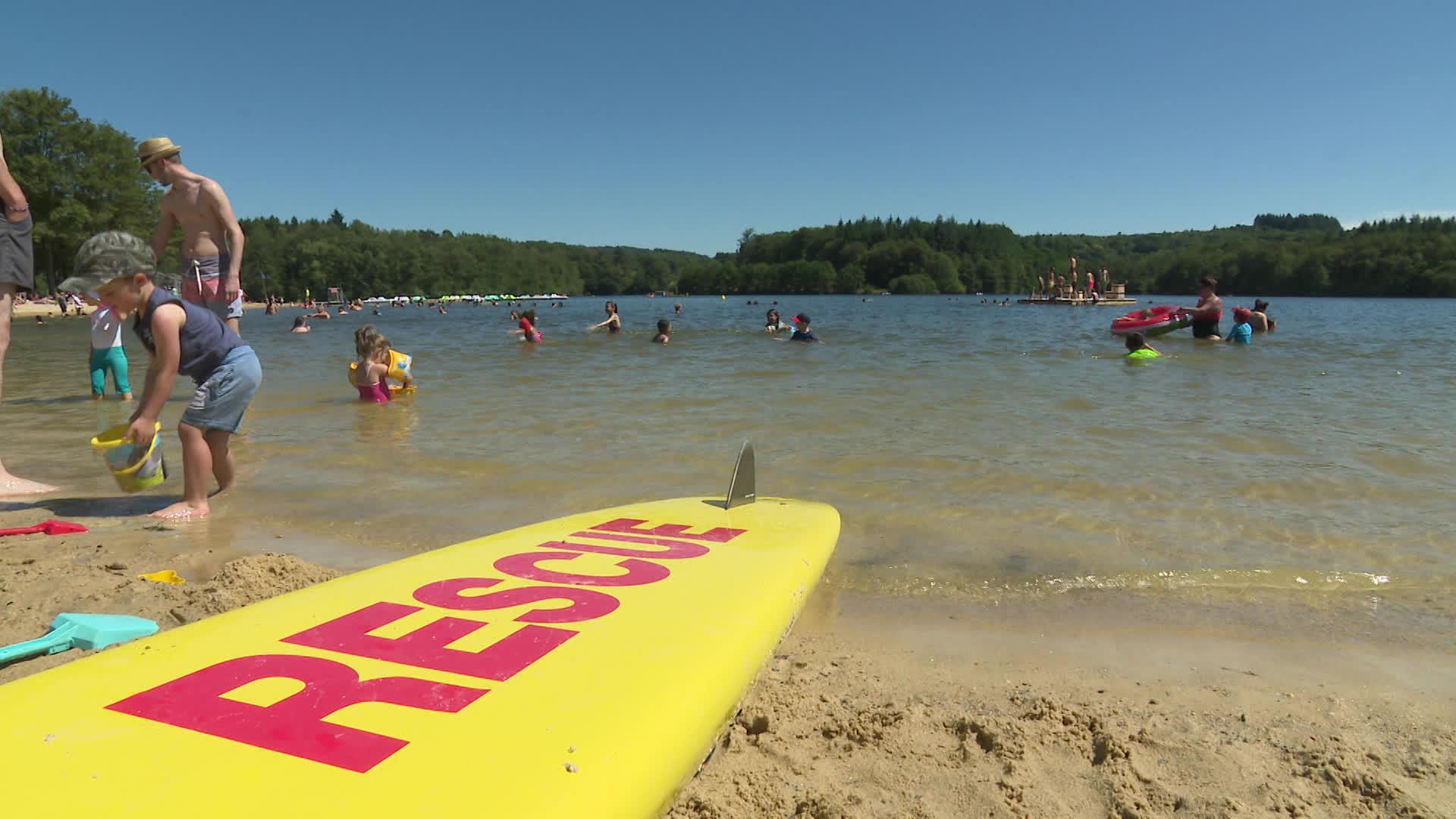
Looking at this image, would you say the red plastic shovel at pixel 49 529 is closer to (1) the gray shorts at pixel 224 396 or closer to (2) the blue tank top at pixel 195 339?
(1) the gray shorts at pixel 224 396

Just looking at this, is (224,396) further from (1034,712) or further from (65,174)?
(65,174)

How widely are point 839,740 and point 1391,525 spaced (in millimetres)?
3711

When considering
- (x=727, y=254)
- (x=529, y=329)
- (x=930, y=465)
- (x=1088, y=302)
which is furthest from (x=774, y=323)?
(x=727, y=254)

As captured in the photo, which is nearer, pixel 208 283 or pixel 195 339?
pixel 195 339

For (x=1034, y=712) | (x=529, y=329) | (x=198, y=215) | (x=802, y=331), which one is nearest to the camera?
(x=1034, y=712)

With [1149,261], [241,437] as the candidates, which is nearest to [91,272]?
[241,437]

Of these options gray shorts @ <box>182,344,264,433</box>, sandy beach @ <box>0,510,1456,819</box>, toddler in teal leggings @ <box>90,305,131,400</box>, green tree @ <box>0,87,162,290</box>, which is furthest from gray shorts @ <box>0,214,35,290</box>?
green tree @ <box>0,87,162,290</box>

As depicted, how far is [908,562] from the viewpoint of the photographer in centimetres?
369

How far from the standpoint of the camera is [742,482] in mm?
3619

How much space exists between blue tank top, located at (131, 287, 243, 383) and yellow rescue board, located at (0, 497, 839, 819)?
7.40 ft

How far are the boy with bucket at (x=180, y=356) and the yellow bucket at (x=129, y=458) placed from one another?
0.32 feet

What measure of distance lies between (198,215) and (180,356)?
2.15 meters

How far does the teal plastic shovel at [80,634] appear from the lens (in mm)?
2318

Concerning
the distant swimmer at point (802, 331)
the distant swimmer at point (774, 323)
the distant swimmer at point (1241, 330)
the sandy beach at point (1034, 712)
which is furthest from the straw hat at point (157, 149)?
the distant swimmer at point (1241, 330)
